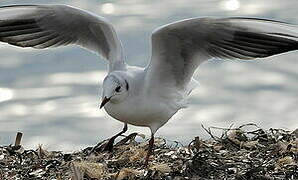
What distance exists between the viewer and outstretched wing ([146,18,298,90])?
500 centimetres

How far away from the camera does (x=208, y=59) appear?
5.42 m

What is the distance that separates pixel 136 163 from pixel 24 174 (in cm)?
68

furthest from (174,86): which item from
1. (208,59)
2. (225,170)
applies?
(225,170)

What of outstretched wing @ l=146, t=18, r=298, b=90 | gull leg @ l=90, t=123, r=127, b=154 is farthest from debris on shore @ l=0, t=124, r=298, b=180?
outstretched wing @ l=146, t=18, r=298, b=90

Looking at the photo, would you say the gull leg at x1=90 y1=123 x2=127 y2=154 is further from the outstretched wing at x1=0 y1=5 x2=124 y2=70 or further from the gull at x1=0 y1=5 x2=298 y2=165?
the outstretched wing at x1=0 y1=5 x2=124 y2=70

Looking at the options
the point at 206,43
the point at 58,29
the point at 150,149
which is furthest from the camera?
the point at 58,29

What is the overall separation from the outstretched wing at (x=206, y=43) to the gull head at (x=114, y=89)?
0.17 meters

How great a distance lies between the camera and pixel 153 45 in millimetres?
5391

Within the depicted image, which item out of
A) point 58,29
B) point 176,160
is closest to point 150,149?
point 176,160

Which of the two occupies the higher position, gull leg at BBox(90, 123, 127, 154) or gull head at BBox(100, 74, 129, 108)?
gull head at BBox(100, 74, 129, 108)

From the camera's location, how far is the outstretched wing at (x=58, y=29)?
5.57 metres

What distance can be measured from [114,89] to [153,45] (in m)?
0.35

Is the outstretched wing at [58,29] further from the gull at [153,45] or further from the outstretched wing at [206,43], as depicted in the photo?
the outstretched wing at [206,43]

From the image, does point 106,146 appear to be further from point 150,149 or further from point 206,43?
point 206,43
